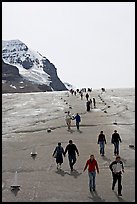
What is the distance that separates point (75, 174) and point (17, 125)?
23.0 metres

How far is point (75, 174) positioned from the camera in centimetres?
2089

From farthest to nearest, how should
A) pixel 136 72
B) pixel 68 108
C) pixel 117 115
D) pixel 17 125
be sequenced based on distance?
1. pixel 68 108
2. pixel 117 115
3. pixel 17 125
4. pixel 136 72

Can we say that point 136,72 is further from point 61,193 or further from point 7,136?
point 7,136

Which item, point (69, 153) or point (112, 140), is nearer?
point (69, 153)

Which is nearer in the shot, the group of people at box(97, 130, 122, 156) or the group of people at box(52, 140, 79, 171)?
the group of people at box(52, 140, 79, 171)

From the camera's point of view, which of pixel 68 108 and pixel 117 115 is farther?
pixel 68 108

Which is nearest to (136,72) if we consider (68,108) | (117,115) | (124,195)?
(124,195)

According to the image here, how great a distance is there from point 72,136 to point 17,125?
1152 cm

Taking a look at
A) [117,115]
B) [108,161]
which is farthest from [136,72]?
[117,115]

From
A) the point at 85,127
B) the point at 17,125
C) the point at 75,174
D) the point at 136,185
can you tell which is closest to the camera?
the point at 136,185

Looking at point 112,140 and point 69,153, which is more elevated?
point 112,140

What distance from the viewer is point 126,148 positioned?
2788 cm

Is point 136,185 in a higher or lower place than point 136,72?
lower

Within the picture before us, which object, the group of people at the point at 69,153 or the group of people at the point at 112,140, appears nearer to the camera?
the group of people at the point at 69,153
